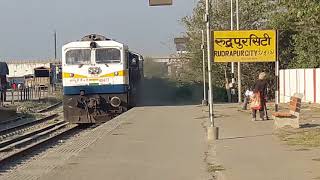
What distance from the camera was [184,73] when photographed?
5291 centimetres

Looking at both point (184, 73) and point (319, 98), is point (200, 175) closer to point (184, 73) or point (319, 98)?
point (319, 98)

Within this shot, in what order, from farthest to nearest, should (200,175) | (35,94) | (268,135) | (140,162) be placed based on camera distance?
(35,94) → (268,135) → (140,162) → (200,175)

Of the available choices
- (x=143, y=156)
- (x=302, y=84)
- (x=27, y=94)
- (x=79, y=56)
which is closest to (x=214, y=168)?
(x=143, y=156)

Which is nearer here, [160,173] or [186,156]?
[160,173]

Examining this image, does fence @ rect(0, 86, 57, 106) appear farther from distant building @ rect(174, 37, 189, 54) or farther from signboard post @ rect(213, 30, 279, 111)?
signboard post @ rect(213, 30, 279, 111)

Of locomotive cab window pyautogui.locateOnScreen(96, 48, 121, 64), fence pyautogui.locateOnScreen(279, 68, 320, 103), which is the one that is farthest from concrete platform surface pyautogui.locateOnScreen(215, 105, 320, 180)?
fence pyautogui.locateOnScreen(279, 68, 320, 103)

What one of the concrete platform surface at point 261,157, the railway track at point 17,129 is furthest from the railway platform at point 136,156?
the railway track at point 17,129

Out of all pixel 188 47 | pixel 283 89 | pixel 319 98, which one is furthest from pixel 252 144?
pixel 188 47

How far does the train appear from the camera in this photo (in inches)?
1101

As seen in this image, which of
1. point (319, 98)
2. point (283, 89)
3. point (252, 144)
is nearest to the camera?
point (252, 144)

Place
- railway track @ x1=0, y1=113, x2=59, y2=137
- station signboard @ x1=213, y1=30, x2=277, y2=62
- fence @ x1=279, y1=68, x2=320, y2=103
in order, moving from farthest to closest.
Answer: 1. fence @ x1=279, y1=68, x2=320, y2=103
2. railway track @ x1=0, y1=113, x2=59, y2=137
3. station signboard @ x1=213, y1=30, x2=277, y2=62

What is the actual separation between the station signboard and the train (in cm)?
586

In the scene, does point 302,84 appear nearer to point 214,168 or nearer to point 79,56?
point 79,56

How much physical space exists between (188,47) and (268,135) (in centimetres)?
3522
